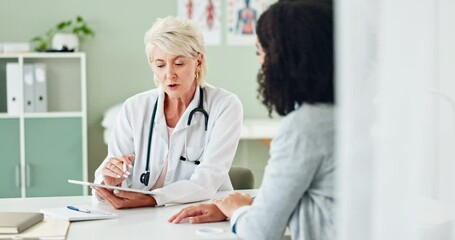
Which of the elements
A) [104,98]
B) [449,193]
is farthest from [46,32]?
[449,193]

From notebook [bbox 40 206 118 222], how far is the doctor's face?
630 mm

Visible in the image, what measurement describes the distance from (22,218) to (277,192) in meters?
0.80

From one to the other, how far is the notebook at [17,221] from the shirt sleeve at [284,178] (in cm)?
67

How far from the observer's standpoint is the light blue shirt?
5.79 feet

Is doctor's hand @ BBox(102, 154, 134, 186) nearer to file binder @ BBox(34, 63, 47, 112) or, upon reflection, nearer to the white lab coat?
the white lab coat

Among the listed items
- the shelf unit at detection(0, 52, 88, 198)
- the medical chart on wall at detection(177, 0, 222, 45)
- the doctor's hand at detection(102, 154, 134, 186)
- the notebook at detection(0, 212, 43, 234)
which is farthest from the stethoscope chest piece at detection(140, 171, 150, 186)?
the medical chart on wall at detection(177, 0, 222, 45)

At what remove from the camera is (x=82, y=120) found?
195 inches

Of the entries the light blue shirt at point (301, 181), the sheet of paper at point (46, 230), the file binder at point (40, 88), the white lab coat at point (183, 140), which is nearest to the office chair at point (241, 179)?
the white lab coat at point (183, 140)

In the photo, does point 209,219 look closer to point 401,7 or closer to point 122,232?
point 122,232

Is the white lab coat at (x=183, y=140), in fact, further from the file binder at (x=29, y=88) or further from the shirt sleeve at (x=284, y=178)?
the file binder at (x=29, y=88)

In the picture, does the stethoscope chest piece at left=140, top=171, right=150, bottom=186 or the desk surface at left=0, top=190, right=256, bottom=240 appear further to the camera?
the stethoscope chest piece at left=140, top=171, right=150, bottom=186

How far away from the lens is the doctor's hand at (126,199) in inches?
97.8

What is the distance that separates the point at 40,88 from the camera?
493 centimetres

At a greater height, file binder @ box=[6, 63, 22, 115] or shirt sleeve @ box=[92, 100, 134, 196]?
file binder @ box=[6, 63, 22, 115]
